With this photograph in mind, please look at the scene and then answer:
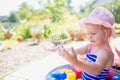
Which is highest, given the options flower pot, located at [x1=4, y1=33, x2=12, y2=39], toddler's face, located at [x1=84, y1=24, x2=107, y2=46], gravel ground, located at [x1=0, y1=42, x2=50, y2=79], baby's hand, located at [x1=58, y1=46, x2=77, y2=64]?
toddler's face, located at [x1=84, y1=24, x2=107, y2=46]

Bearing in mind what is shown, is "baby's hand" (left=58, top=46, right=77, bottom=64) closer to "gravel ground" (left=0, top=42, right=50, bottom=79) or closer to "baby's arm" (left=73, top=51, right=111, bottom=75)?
"baby's arm" (left=73, top=51, right=111, bottom=75)

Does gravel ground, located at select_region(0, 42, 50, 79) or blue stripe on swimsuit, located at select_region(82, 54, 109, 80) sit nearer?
blue stripe on swimsuit, located at select_region(82, 54, 109, 80)

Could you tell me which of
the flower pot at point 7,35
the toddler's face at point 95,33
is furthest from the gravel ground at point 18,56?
the toddler's face at point 95,33

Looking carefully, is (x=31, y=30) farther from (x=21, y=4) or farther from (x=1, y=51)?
(x=1, y=51)

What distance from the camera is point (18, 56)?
9.02 ft

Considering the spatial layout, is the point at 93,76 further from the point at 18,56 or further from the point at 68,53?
the point at 18,56

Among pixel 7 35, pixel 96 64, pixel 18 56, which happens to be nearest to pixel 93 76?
pixel 96 64

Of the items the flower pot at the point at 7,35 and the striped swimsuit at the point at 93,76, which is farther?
the flower pot at the point at 7,35

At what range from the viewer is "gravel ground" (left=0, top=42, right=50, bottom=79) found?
2.37m

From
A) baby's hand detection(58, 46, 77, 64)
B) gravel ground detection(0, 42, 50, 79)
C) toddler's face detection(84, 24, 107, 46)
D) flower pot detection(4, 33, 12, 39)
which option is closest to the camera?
baby's hand detection(58, 46, 77, 64)

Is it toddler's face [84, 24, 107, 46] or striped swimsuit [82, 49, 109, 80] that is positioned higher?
toddler's face [84, 24, 107, 46]

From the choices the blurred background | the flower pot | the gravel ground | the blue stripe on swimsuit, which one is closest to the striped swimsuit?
the blue stripe on swimsuit

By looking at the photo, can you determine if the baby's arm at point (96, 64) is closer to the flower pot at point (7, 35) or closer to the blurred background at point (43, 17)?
the blurred background at point (43, 17)

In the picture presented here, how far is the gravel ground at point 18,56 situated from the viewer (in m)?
2.37
